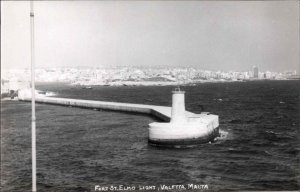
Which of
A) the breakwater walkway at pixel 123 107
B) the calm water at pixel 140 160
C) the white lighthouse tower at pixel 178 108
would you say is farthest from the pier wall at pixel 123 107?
the white lighthouse tower at pixel 178 108

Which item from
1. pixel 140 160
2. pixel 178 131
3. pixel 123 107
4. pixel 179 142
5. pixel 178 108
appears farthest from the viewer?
pixel 123 107

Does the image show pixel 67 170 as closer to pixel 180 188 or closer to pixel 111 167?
pixel 111 167

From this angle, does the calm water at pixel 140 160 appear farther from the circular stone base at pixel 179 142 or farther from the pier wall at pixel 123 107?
the pier wall at pixel 123 107

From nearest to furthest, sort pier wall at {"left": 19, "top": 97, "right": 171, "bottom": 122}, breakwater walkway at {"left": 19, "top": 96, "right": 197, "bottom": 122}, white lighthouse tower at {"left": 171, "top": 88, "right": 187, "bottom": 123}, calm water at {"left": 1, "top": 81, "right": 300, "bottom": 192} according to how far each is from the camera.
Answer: calm water at {"left": 1, "top": 81, "right": 300, "bottom": 192}, white lighthouse tower at {"left": 171, "top": 88, "right": 187, "bottom": 123}, breakwater walkway at {"left": 19, "top": 96, "right": 197, "bottom": 122}, pier wall at {"left": 19, "top": 97, "right": 171, "bottom": 122}

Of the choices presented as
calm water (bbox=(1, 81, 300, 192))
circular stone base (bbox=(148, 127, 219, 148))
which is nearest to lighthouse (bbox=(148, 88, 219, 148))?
circular stone base (bbox=(148, 127, 219, 148))

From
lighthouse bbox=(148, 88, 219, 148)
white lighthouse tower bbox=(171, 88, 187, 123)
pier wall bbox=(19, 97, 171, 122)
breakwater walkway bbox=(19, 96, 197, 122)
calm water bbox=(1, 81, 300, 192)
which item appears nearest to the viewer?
calm water bbox=(1, 81, 300, 192)

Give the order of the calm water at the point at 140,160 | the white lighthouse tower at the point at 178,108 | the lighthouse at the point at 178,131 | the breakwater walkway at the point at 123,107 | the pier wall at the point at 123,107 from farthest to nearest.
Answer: the pier wall at the point at 123,107
the breakwater walkway at the point at 123,107
the white lighthouse tower at the point at 178,108
the lighthouse at the point at 178,131
the calm water at the point at 140,160

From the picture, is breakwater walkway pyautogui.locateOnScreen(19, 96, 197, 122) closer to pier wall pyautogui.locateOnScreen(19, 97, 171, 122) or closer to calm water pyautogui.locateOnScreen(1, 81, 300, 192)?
pier wall pyautogui.locateOnScreen(19, 97, 171, 122)

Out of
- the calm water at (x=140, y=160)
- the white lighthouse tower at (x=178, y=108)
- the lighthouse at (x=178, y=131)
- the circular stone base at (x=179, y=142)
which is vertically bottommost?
the calm water at (x=140, y=160)

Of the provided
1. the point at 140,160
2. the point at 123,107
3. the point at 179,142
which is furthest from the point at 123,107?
the point at 140,160

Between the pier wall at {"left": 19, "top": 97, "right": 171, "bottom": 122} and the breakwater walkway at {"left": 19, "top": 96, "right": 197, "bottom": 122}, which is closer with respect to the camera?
the breakwater walkway at {"left": 19, "top": 96, "right": 197, "bottom": 122}

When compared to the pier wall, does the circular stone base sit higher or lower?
lower

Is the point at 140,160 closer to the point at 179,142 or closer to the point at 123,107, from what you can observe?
Answer: the point at 179,142
